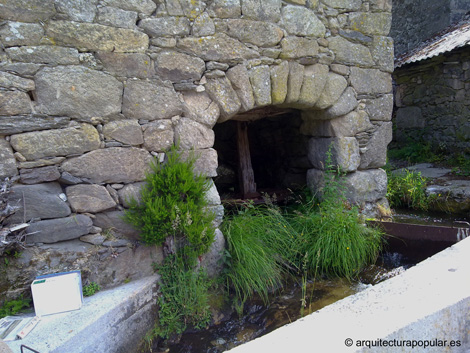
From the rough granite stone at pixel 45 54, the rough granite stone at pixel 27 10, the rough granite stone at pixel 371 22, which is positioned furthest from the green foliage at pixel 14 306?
the rough granite stone at pixel 371 22

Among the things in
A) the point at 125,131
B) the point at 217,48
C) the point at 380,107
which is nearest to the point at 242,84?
the point at 217,48

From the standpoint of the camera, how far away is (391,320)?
4.26 ft

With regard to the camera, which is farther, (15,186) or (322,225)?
(322,225)

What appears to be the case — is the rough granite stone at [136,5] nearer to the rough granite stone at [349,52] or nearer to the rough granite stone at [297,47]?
the rough granite stone at [297,47]

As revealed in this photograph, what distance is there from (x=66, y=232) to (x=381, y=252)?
2.92 meters

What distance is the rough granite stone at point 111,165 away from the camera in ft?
8.08

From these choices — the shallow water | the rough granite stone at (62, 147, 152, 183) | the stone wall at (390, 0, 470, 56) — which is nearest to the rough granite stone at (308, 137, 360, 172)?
the shallow water

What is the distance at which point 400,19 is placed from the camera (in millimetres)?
9266

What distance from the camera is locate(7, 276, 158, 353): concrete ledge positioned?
1.92 metres

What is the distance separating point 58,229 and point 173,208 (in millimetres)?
783

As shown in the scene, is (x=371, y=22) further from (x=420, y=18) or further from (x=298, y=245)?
(x=420, y=18)

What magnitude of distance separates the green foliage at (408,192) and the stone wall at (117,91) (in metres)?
2.15

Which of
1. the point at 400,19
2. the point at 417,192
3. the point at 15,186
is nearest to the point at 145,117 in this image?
the point at 15,186

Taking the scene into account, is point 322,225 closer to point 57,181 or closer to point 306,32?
point 306,32
